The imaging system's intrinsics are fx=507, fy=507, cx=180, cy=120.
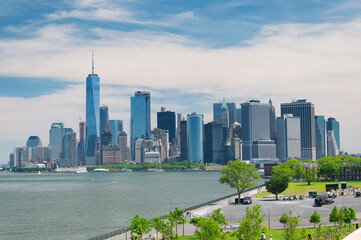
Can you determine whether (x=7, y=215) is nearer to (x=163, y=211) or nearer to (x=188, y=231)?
(x=163, y=211)

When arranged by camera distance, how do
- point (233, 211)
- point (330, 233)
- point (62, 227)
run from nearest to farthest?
1. point (330, 233)
2. point (62, 227)
3. point (233, 211)

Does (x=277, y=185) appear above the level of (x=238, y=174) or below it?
below

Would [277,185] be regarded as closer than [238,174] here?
No

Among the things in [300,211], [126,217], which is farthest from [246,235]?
[126,217]

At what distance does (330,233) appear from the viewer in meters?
57.4

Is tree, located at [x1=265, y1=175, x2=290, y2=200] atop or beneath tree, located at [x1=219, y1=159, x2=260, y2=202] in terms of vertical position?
beneath

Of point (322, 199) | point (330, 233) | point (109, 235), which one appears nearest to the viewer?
point (330, 233)

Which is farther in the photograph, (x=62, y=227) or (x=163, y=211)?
(x=163, y=211)

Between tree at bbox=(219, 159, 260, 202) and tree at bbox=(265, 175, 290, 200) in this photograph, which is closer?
tree at bbox=(219, 159, 260, 202)

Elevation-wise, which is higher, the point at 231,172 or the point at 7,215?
the point at 231,172

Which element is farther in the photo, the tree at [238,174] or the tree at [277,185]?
the tree at [277,185]

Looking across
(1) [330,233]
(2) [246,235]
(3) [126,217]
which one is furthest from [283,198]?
(2) [246,235]

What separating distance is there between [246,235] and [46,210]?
8311 centimetres

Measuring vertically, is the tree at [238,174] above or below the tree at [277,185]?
above
